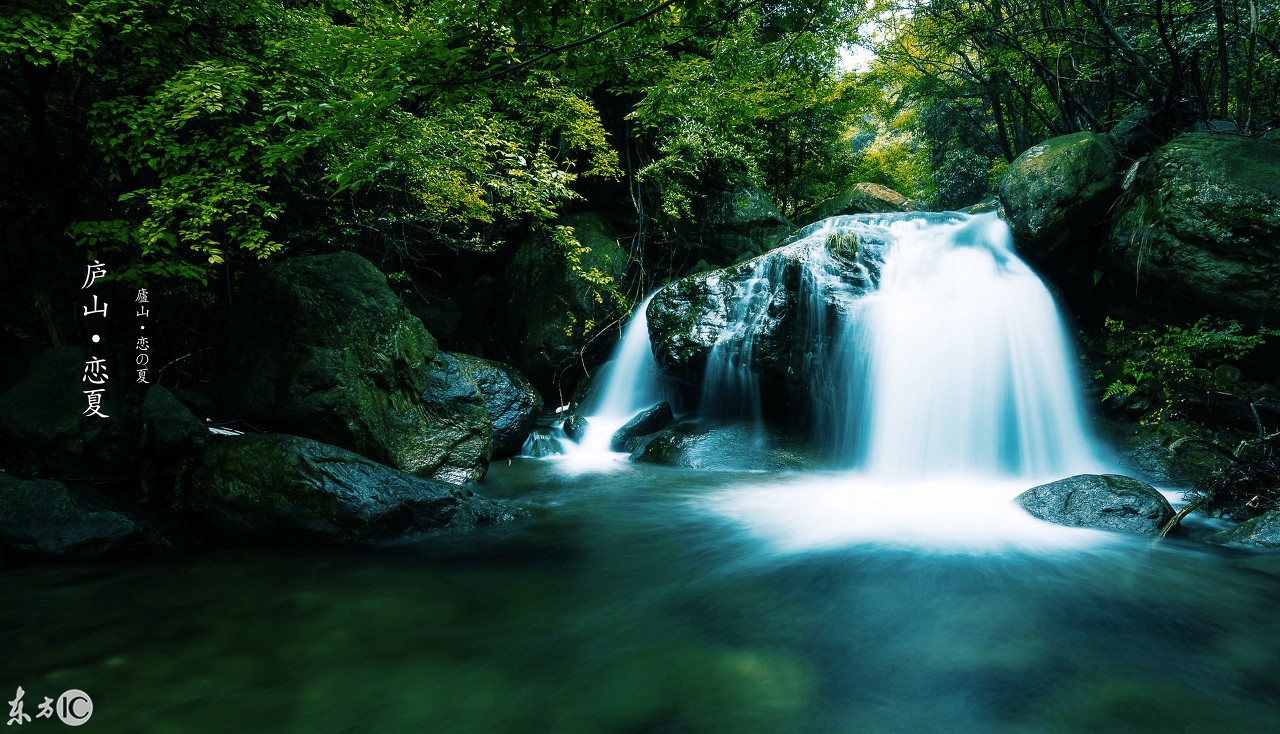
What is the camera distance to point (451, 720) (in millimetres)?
2588

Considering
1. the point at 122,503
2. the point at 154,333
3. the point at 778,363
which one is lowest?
the point at 122,503

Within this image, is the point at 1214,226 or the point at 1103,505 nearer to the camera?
the point at 1103,505

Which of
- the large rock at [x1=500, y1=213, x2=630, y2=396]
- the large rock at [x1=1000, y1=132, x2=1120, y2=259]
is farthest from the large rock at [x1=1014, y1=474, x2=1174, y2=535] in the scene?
the large rock at [x1=500, y1=213, x2=630, y2=396]

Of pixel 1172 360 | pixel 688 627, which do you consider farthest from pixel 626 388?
pixel 1172 360

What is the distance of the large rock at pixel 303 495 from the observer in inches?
186

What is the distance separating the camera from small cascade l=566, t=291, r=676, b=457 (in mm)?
Result: 10148

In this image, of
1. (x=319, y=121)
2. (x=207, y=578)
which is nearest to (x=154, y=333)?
(x=319, y=121)

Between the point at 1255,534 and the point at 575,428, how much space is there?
25.7ft

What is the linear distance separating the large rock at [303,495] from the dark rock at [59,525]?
56cm

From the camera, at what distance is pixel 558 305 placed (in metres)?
12.3

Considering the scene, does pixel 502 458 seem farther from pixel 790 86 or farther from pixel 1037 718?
pixel 790 86

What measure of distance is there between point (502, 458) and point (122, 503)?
14.1ft

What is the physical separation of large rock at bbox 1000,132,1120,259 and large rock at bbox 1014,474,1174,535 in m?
3.96

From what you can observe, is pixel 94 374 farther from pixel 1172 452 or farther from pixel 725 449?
pixel 1172 452
